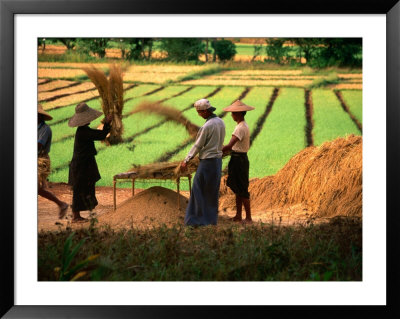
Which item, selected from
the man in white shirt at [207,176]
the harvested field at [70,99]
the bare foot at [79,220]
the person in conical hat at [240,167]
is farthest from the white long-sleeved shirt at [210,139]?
the harvested field at [70,99]

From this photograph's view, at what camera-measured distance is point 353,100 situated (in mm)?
8484

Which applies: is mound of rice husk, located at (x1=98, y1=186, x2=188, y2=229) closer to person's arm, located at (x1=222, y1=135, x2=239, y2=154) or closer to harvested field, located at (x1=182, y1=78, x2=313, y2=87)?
person's arm, located at (x1=222, y1=135, x2=239, y2=154)

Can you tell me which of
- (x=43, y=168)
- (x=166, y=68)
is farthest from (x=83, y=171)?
(x=166, y=68)

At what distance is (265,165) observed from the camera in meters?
9.69

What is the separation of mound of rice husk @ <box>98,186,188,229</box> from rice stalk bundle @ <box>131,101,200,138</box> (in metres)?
0.77

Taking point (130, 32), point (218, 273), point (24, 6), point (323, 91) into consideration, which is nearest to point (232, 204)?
point (323, 91)

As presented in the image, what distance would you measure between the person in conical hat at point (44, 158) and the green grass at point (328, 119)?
3.60 meters

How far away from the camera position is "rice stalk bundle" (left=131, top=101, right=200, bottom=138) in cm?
801

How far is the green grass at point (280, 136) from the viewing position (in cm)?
963

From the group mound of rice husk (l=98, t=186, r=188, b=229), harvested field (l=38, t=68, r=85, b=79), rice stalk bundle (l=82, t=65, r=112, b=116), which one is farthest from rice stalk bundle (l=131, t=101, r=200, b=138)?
harvested field (l=38, t=68, r=85, b=79)

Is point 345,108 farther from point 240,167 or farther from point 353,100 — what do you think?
point 240,167

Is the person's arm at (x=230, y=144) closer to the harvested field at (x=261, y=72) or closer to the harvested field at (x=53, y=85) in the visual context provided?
the harvested field at (x=261, y=72)

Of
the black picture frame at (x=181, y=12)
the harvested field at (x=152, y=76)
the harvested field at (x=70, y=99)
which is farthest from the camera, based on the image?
the harvested field at (x=152, y=76)

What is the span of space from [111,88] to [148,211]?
4.82 feet
